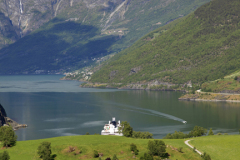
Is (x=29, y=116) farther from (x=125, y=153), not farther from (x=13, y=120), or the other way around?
(x=125, y=153)

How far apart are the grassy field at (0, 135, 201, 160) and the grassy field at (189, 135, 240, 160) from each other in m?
3.19

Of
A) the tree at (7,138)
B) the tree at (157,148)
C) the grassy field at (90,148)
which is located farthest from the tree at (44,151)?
the tree at (157,148)

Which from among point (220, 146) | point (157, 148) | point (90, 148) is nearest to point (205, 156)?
point (157, 148)

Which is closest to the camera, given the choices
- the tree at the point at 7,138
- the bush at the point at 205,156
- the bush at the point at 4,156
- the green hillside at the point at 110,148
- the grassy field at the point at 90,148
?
the bush at the point at 4,156

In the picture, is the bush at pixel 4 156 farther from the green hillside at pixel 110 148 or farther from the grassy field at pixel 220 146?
the grassy field at pixel 220 146

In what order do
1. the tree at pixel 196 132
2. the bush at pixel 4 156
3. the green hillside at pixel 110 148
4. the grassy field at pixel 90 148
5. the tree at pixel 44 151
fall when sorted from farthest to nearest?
the tree at pixel 196 132 < the green hillside at pixel 110 148 < the grassy field at pixel 90 148 < the tree at pixel 44 151 < the bush at pixel 4 156

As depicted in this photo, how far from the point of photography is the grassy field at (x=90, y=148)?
67.8 metres

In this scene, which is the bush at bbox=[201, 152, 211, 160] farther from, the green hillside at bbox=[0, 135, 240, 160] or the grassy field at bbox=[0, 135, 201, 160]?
the grassy field at bbox=[0, 135, 201, 160]

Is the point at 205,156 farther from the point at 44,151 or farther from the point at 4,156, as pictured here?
the point at 4,156

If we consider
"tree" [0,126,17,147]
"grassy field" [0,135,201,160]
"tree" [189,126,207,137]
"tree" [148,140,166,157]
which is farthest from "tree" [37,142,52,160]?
"tree" [189,126,207,137]

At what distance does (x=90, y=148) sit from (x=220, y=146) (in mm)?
24775

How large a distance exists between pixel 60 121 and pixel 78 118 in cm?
1045

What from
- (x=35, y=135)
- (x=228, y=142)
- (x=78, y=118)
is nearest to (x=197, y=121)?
(x=78, y=118)

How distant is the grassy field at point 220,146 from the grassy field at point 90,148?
319 centimetres
